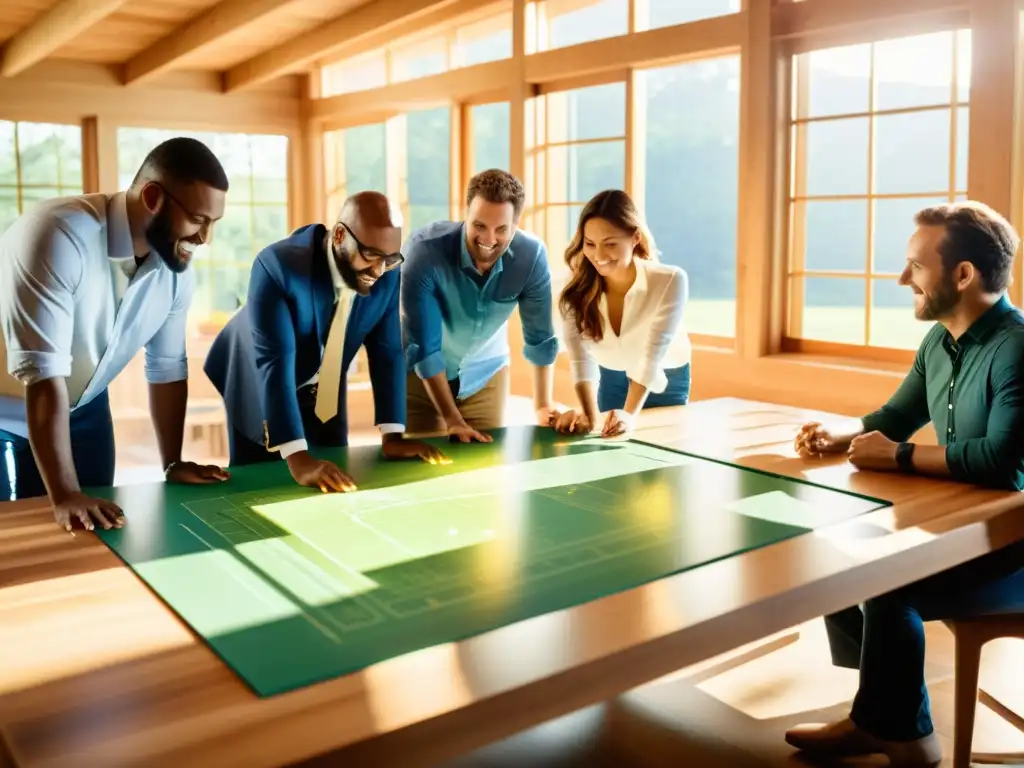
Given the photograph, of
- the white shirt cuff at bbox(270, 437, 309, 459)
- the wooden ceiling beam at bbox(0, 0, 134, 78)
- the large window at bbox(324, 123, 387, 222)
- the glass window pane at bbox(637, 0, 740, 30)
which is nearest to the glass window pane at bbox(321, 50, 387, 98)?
the large window at bbox(324, 123, 387, 222)

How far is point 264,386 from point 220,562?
2.21 ft

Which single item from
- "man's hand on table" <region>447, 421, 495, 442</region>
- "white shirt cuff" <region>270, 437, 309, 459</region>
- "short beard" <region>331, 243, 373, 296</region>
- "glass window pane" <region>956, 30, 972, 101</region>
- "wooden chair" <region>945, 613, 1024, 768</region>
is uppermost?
"glass window pane" <region>956, 30, 972, 101</region>

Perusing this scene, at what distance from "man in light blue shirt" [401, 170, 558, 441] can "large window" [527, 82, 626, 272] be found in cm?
309

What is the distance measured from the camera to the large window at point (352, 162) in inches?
309

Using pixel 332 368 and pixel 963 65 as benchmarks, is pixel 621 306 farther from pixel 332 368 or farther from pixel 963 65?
pixel 963 65

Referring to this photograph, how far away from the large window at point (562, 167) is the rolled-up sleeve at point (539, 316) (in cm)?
316

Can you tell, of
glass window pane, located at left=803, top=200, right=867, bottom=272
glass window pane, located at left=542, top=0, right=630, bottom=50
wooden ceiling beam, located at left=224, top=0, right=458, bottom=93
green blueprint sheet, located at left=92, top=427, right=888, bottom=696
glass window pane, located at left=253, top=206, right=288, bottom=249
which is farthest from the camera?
glass window pane, located at left=803, top=200, right=867, bottom=272

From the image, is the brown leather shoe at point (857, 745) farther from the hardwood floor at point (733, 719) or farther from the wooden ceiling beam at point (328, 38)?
the wooden ceiling beam at point (328, 38)

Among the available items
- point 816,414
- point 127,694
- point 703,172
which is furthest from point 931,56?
point 703,172

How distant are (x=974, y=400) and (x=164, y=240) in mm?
1715

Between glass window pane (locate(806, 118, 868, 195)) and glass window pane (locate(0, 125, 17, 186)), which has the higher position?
glass window pane (locate(0, 125, 17, 186))

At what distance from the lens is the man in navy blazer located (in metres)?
2.11

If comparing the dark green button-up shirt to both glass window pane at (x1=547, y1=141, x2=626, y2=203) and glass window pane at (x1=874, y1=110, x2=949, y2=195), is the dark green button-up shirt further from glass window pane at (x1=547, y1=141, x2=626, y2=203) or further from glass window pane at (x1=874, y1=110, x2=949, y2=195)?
glass window pane at (x1=547, y1=141, x2=626, y2=203)

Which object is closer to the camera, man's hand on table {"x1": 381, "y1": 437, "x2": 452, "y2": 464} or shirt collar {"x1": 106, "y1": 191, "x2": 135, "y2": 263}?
shirt collar {"x1": 106, "y1": 191, "x2": 135, "y2": 263}
